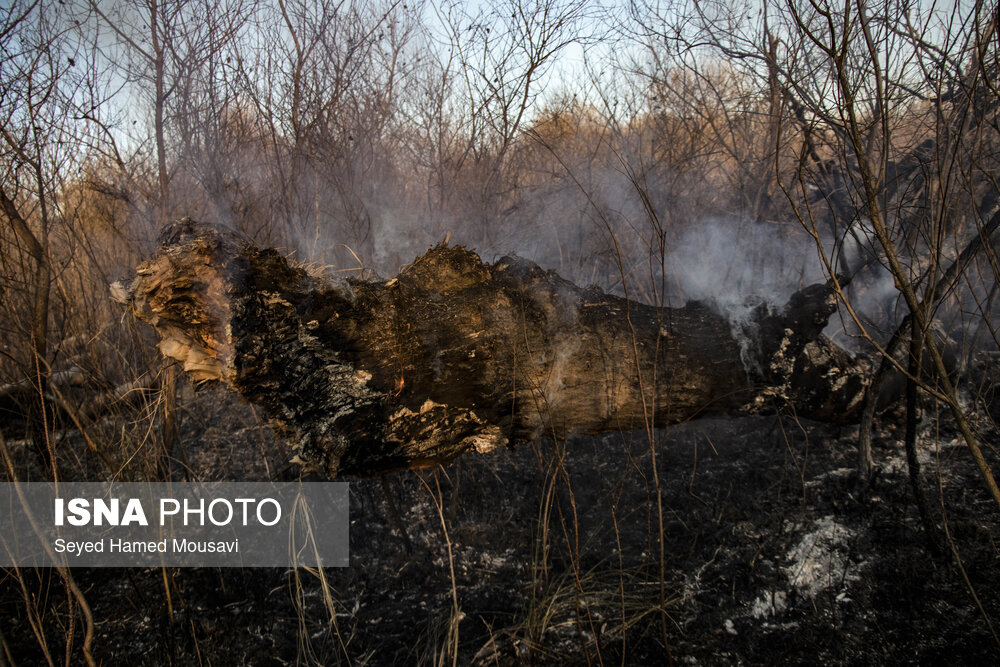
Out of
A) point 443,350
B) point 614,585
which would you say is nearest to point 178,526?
point 443,350

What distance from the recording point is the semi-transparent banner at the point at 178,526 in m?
2.41

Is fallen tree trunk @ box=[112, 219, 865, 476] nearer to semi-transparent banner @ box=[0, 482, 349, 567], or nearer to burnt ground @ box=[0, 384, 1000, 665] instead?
burnt ground @ box=[0, 384, 1000, 665]

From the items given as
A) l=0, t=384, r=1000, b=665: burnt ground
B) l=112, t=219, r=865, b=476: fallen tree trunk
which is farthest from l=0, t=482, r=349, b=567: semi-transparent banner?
l=112, t=219, r=865, b=476: fallen tree trunk

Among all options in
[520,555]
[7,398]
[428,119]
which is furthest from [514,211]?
[7,398]

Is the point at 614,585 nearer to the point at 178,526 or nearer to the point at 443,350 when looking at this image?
the point at 443,350

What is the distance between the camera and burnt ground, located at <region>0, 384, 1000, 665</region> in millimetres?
1873

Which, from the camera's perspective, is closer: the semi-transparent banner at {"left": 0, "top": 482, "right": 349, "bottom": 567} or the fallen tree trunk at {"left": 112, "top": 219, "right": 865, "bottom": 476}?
the fallen tree trunk at {"left": 112, "top": 219, "right": 865, "bottom": 476}

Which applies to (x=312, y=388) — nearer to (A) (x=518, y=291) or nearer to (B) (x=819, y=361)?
(A) (x=518, y=291)

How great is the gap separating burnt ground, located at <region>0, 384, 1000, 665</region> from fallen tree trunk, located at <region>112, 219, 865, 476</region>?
0.34 metres

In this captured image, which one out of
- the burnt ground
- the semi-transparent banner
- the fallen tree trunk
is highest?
the fallen tree trunk

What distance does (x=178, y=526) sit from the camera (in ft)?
8.52

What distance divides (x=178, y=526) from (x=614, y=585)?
2.15 metres

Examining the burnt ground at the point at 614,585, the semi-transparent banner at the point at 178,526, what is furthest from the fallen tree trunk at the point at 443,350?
the semi-transparent banner at the point at 178,526

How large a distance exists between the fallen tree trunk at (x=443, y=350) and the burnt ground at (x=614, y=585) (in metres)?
0.34
